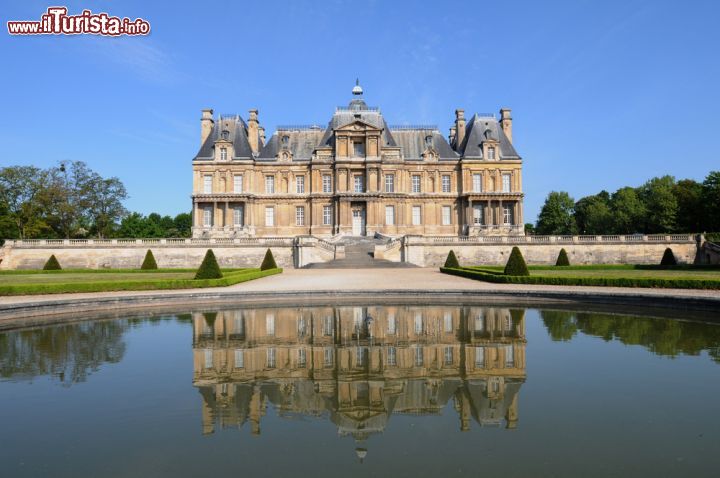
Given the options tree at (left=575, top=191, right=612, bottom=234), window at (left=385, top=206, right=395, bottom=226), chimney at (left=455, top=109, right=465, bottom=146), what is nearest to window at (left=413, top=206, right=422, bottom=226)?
window at (left=385, top=206, right=395, bottom=226)

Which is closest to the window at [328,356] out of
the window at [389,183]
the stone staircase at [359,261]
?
the stone staircase at [359,261]

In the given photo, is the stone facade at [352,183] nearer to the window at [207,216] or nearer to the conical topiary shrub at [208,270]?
the window at [207,216]

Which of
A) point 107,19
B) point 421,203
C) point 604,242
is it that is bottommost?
point 604,242

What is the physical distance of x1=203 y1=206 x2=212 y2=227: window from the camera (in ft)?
137

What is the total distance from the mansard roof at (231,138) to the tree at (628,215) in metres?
48.2

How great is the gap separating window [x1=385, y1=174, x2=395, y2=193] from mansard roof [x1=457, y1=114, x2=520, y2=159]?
7.22 m

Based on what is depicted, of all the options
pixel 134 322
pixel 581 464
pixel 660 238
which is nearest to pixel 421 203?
pixel 660 238

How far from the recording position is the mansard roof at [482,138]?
42344 millimetres

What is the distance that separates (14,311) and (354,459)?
12924 millimetres

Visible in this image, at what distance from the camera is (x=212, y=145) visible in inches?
1652

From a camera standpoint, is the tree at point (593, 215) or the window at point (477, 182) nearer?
the window at point (477, 182)

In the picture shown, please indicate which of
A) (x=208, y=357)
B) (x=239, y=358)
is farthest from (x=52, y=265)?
(x=239, y=358)

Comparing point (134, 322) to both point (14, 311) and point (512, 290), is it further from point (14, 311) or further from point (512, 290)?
point (512, 290)

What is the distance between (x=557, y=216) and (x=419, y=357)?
65720 mm
